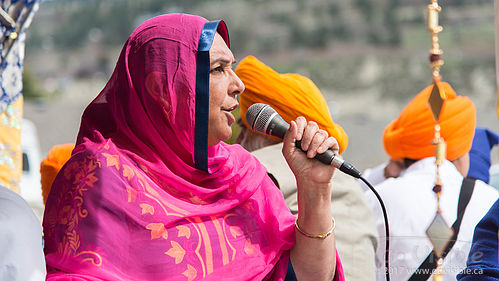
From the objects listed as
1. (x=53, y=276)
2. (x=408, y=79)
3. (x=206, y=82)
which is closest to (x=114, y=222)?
(x=53, y=276)

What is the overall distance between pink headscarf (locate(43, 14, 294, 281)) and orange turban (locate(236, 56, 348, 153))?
0.61 meters

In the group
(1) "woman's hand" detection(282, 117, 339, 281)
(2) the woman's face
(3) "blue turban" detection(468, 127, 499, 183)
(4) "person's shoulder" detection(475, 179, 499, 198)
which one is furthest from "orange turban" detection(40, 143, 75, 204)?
(3) "blue turban" detection(468, 127, 499, 183)

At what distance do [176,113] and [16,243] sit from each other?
527mm

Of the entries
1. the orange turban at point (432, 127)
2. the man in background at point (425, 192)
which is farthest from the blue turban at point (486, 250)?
the orange turban at point (432, 127)

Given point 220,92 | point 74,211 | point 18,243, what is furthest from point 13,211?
point 220,92

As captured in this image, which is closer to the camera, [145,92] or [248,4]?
[145,92]

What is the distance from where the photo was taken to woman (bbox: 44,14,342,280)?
159 centimetres

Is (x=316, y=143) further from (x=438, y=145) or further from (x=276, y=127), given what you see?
(x=438, y=145)

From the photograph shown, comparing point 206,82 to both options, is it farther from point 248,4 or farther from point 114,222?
point 248,4

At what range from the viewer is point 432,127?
305 centimetres

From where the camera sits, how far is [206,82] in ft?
5.52

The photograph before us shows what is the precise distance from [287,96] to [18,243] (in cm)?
126

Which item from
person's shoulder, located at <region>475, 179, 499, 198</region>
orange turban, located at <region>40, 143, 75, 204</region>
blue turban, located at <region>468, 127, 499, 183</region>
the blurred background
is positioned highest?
orange turban, located at <region>40, 143, 75, 204</region>

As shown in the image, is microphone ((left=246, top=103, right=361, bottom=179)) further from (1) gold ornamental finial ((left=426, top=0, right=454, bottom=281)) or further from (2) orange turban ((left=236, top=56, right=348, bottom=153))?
(1) gold ornamental finial ((left=426, top=0, right=454, bottom=281))
